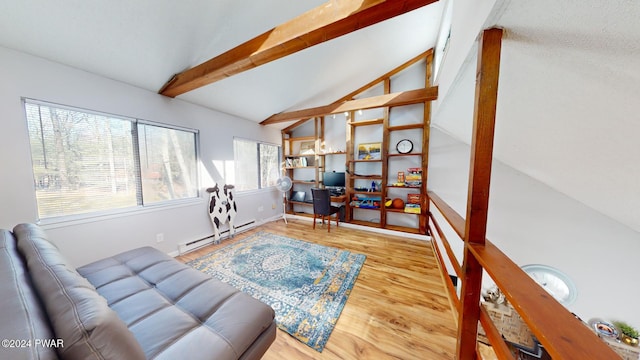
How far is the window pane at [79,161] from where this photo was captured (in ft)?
5.54

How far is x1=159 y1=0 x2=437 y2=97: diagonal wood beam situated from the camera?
1.18m

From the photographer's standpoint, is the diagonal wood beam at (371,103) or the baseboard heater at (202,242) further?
the baseboard heater at (202,242)

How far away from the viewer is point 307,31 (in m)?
1.33

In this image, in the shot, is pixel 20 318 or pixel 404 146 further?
pixel 404 146

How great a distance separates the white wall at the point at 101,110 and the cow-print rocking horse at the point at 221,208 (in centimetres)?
11

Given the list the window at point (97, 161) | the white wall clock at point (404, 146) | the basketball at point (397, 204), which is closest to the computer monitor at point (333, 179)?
the basketball at point (397, 204)

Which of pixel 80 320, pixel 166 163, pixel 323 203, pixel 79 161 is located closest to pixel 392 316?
pixel 80 320

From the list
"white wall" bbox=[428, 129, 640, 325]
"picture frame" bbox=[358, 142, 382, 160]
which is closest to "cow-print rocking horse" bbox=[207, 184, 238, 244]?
"picture frame" bbox=[358, 142, 382, 160]

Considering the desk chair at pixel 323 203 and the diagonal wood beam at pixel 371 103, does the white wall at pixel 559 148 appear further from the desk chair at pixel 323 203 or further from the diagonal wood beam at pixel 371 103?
the desk chair at pixel 323 203

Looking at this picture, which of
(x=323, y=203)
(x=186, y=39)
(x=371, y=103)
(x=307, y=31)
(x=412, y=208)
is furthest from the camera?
(x=323, y=203)

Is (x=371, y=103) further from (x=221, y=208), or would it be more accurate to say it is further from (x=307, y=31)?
(x=221, y=208)

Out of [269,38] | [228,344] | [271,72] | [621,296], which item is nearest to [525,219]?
[621,296]

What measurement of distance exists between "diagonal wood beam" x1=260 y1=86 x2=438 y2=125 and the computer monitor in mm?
1288

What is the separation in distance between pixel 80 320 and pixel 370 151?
3.66 metres
